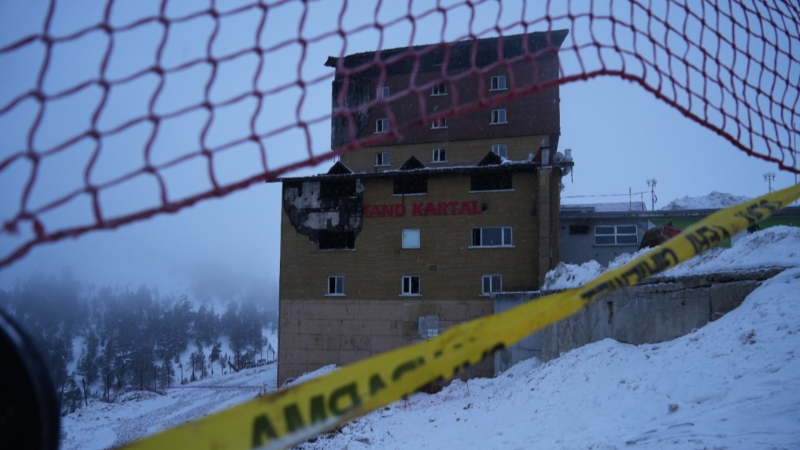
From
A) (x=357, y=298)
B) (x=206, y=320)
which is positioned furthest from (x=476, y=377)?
(x=206, y=320)

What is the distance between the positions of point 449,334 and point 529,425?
8.08 meters

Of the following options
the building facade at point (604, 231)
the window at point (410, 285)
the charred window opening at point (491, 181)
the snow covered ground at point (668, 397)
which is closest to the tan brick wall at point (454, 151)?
the building facade at point (604, 231)

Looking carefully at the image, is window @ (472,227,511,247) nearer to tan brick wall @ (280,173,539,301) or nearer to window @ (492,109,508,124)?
tan brick wall @ (280,173,539,301)

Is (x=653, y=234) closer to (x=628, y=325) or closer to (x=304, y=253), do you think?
(x=628, y=325)

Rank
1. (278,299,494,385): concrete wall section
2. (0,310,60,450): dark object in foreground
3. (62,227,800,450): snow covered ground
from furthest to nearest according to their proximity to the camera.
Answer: (278,299,494,385): concrete wall section < (62,227,800,450): snow covered ground < (0,310,60,450): dark object in foreground

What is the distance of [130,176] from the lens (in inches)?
76.2

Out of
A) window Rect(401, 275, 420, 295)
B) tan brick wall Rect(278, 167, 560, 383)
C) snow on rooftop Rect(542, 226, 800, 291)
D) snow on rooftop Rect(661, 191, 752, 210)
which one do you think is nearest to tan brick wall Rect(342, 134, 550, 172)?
tan brick wall Rect(278, 167, 560, 383)

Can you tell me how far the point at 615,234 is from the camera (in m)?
27.5

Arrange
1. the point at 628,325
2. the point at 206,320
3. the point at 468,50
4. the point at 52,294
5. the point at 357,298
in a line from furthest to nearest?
the point at 206,320
the point at 52,294
the point at 468,50
the point at 357,298
the point at 628,325

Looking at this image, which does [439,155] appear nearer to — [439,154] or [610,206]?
[439,154]

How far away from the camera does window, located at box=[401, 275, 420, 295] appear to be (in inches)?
995

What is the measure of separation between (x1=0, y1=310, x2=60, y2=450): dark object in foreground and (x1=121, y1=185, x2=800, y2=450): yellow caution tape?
0.26 meters

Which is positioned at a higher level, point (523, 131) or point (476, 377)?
point (523, 131)

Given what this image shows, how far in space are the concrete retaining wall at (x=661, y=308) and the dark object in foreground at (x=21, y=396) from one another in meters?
9.05
